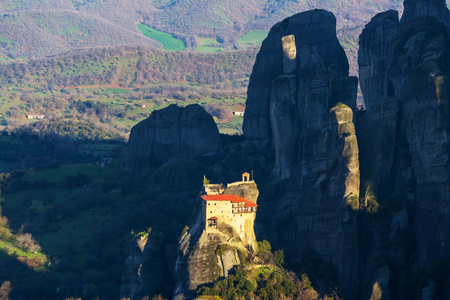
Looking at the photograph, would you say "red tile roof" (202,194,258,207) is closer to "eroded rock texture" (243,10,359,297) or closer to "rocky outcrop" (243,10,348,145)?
"eroded rock texture" (243,10,359,297)

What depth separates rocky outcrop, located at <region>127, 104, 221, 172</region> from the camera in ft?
392

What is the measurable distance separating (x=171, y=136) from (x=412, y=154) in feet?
141

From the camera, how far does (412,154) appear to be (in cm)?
8512

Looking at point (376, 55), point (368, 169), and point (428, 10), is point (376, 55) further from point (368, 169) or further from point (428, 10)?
point (368, 169)

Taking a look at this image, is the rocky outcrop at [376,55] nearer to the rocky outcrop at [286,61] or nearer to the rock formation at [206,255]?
the rocky outcrop at [286,61]

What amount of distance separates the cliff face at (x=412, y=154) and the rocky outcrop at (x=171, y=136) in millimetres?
29865

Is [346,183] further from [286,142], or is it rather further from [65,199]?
[65,199]

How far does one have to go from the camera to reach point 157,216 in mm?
106688

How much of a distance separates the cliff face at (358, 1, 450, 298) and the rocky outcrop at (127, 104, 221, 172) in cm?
2986

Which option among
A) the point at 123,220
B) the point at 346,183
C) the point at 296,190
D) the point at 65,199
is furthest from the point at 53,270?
the point at 346,183

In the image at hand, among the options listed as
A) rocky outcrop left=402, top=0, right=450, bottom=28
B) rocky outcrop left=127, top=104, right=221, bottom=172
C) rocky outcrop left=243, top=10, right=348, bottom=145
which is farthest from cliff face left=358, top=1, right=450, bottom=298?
rocky outcrop left=127, top=104, right=221, bottom=172

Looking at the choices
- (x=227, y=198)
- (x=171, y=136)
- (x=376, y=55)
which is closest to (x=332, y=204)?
(x=227, y=198)

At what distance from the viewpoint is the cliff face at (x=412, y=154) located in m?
80.0

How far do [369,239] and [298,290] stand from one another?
8.23m
